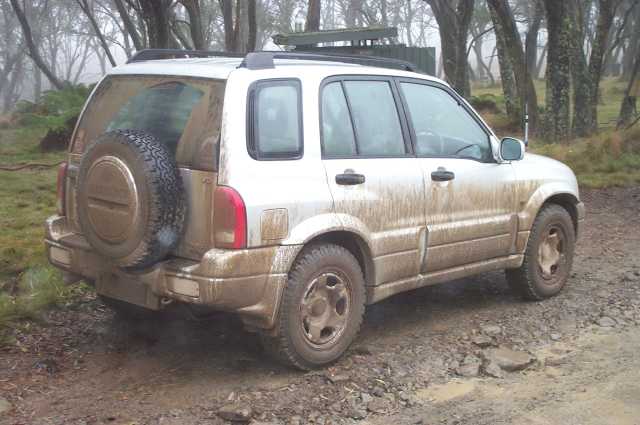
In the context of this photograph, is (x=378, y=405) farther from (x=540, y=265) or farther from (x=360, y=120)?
(x=540, y=265)

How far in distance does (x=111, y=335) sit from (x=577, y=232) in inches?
153

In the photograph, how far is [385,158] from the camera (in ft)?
18.1

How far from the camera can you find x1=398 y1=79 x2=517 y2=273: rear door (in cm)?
581

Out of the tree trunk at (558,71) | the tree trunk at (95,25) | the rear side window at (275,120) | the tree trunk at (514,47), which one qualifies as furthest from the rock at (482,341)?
the tree trunk at (95,25)

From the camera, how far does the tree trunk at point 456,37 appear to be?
749 inches

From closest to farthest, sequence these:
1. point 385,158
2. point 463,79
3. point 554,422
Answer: point 554,422, point 385,158, point 463,79

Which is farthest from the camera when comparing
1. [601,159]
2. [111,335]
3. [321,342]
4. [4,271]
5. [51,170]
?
[601,159]

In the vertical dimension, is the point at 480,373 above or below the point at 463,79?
below

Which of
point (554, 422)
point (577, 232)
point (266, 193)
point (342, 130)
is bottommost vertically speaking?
point (554, 422)

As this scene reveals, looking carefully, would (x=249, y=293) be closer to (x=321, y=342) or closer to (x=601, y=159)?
(x=321, y=342)

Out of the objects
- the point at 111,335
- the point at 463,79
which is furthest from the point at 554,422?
the point at 463,79

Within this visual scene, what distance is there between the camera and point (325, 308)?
5.18 m

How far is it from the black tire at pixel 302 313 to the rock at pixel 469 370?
0.68 metres

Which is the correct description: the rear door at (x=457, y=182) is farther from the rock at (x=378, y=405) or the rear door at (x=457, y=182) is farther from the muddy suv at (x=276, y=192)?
the rock at (x=378, y=405)
